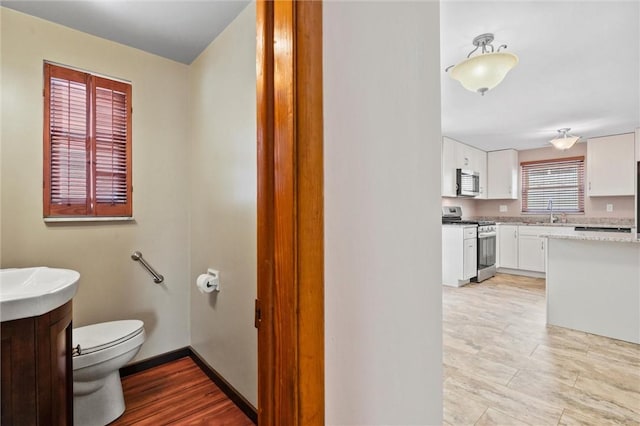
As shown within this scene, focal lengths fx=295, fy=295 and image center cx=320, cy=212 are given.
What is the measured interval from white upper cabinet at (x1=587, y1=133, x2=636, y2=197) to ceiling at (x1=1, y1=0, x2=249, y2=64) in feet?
18.9

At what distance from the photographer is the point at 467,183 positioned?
514 centimetres

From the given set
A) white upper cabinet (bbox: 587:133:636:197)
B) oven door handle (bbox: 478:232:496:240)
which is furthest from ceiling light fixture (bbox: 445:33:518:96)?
white upper cabinet (bbox: 587:133:636:197)

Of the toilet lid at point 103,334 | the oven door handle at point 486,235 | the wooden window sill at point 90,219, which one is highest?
the wooden window sill at point 90,219

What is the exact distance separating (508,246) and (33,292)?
246 inches

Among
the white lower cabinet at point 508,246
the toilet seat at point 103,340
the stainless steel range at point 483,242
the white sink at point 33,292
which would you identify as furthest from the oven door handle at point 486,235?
the white sink at point 33,292

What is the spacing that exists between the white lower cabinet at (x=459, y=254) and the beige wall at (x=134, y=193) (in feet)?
12.3

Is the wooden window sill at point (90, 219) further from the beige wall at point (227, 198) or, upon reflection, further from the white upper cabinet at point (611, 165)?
the white upper cabinet at point (611, 165)

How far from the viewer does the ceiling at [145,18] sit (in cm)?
166

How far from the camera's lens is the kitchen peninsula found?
102 inches

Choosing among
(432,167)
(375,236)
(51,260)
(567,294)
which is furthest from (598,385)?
(51,260)

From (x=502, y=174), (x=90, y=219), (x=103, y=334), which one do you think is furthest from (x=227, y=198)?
(x=502, y=174)

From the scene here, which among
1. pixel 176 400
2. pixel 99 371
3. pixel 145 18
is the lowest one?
pixel 176 400

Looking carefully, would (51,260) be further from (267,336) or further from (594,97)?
(594,97)

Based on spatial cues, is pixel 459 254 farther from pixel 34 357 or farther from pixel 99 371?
pixel 34 357
